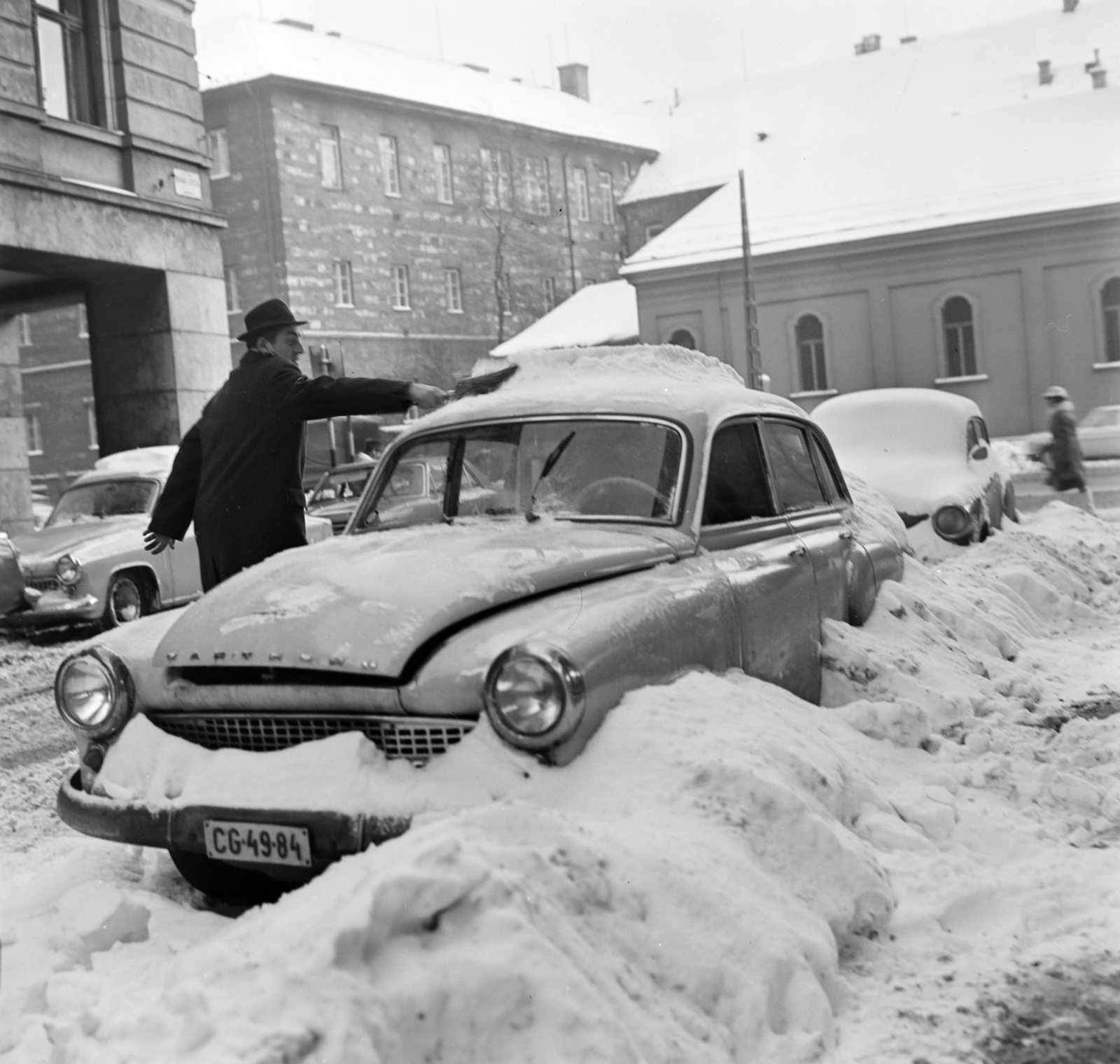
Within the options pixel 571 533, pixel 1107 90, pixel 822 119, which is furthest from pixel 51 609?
pixel 822 119

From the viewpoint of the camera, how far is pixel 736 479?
5297 mm

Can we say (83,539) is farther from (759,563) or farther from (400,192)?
(400,192)

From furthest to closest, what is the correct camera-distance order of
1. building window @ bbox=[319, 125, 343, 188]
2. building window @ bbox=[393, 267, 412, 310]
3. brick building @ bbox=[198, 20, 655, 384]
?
building window @ bbox=[393, 267, 412, 310]
building window @ bbox=[319, 125, 343, 188]
brick building @ bbox=[198, 20, 655, 384]

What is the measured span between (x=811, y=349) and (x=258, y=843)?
116 feet

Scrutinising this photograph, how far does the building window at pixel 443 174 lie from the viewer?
44.7 meters

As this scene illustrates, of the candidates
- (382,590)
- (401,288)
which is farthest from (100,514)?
(401,288)

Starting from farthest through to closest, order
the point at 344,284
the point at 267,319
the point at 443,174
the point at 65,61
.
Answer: the point at 443,174 → the point at 344,284 → the point at 65,61 → the point at 267,319

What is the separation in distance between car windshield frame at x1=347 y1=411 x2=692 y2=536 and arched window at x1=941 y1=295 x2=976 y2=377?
32696 mm

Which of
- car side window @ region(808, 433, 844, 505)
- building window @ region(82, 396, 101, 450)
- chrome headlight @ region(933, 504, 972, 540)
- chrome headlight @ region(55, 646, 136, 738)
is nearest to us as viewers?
chrome headlight @ region(55, 646, 136, 738)

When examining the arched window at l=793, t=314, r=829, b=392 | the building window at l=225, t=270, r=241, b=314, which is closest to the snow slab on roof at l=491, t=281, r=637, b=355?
the arched window at l=793, t=314, r=829, b=392

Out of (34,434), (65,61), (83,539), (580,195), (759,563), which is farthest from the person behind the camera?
(580,195)

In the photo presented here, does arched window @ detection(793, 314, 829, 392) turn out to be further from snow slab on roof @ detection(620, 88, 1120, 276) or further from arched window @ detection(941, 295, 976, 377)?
arched window @ detection(941, 295, 976, 377)

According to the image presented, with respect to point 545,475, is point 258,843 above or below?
below

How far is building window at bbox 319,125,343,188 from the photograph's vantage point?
40.2m
